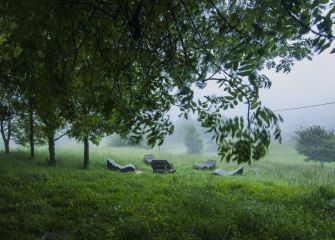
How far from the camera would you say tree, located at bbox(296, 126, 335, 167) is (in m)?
54.3

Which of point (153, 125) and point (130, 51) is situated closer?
point (153, 125)

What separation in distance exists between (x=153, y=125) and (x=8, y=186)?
8.85 m

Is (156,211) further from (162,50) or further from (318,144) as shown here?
(318,144)

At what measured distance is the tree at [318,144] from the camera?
5428 cm

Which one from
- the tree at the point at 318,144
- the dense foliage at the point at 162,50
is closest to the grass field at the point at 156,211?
the dense foliage at the point at 162,50

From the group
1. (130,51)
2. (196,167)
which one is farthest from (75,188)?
(196,167)

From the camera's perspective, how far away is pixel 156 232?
7434 millimetres

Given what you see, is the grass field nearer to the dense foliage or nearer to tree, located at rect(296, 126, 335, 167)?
the dense foliage

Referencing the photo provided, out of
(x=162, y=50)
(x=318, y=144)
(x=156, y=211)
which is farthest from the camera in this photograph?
(x=318, y=144)

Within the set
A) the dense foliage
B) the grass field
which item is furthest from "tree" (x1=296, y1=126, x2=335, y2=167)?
the dense foliage

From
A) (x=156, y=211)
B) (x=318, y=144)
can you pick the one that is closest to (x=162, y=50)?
(x=156, y=211)

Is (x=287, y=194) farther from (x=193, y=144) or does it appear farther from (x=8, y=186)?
(x=193, y=144)

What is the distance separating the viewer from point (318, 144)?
55969 mm

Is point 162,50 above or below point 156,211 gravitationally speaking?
above
